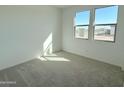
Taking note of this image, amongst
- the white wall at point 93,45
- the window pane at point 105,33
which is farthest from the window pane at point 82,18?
the window pane at point 105,33

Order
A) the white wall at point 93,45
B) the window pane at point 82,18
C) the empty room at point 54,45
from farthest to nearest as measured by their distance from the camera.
Answer: the window pane at point 82,18 → the white wall at point 93,45 → the empty room at point 54,45

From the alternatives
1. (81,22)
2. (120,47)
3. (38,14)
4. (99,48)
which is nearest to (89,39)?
(99,48)

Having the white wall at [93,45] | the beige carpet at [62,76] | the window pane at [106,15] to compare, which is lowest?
the beige carpet at [62,76]

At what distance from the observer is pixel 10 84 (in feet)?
7.70

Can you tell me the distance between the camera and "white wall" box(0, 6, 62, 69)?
10.2 ft

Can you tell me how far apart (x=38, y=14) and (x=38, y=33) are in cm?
79

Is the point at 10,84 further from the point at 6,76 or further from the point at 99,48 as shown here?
the point at 99,48

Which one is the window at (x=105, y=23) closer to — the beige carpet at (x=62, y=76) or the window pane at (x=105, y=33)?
the window pane at (x=105, y=33)

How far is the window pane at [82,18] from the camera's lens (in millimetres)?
4292

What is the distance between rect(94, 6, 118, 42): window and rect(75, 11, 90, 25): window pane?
45 cm

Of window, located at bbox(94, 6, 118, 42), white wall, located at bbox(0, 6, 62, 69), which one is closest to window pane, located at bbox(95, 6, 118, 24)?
window, located at bbox(94, 6, 118, 42)

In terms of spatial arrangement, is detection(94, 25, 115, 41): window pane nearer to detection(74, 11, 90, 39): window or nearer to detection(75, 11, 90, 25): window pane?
detection(74, 11, 90, 39): window

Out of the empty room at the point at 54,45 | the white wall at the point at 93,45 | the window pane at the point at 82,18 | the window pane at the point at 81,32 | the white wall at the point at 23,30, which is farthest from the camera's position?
the window pane at the point at 81,32

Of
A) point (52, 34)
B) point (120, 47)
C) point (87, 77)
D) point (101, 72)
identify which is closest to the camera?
point (87, 77)
